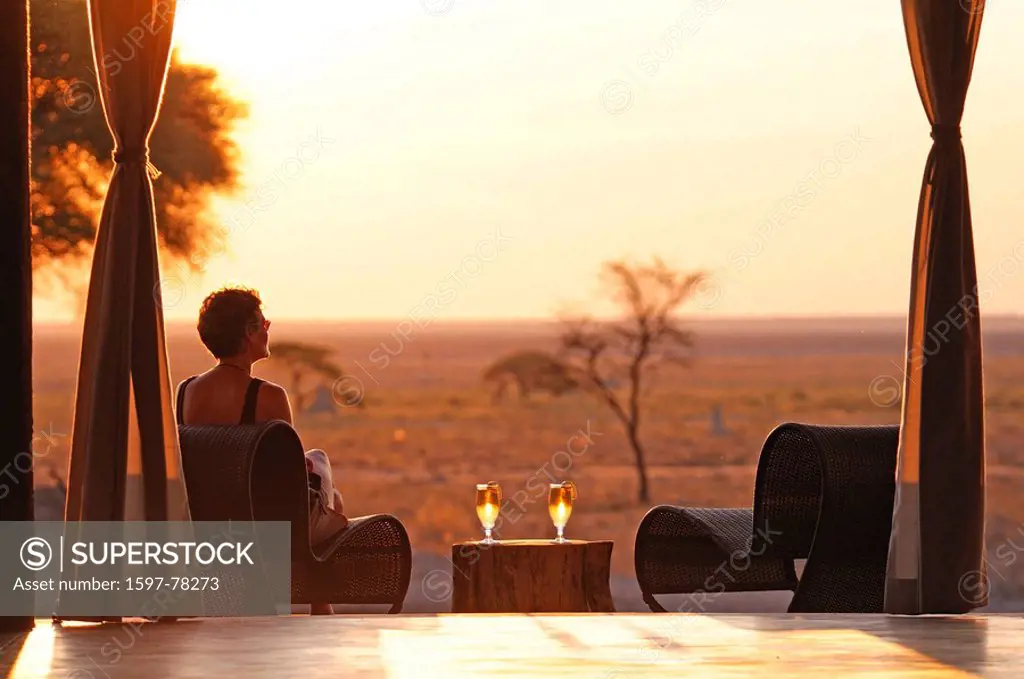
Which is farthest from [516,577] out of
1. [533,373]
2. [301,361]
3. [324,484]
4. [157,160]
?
[533,373]

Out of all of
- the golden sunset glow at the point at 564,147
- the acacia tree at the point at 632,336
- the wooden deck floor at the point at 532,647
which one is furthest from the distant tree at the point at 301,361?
the wooden deck floor at the point at 532,647

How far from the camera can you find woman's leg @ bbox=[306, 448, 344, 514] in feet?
14.0

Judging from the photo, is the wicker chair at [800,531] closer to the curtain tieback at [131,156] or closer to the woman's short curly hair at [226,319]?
the woman's short curly hair at [226,319]

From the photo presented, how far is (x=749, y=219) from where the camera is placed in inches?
787

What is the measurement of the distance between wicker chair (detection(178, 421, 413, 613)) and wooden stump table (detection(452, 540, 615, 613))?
0.66ft

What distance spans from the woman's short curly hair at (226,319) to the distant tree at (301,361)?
13879 millimetres

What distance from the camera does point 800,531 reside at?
409 cm

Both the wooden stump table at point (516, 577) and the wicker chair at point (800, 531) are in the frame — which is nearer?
the wicker chair at point (800, 531)

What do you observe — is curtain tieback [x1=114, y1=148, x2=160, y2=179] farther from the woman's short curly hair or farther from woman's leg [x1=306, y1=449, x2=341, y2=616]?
woman's leg [x1=306, y1=449, x2=341, y2=616]

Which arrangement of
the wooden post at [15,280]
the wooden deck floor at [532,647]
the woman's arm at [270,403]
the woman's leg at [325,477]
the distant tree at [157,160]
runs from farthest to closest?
the distant tree at [157,160]
the woman's leg at [325,477]
the woman's arm at [270,403]
the wooden post at [15,280]
the wooden deck floor at [532,647]

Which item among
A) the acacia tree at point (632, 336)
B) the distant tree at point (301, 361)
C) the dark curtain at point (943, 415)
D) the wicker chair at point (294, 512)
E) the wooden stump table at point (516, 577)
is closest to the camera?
the dark curtain at point (943, 415)

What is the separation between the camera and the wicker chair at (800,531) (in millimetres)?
3900

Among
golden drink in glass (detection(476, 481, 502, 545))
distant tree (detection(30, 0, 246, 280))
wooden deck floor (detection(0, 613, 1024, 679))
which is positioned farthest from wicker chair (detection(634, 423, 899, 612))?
distant tree (detection(30, 0, 246, 280))

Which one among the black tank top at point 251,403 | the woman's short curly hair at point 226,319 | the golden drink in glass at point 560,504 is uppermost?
the woman's short curly hair at point 226,319
